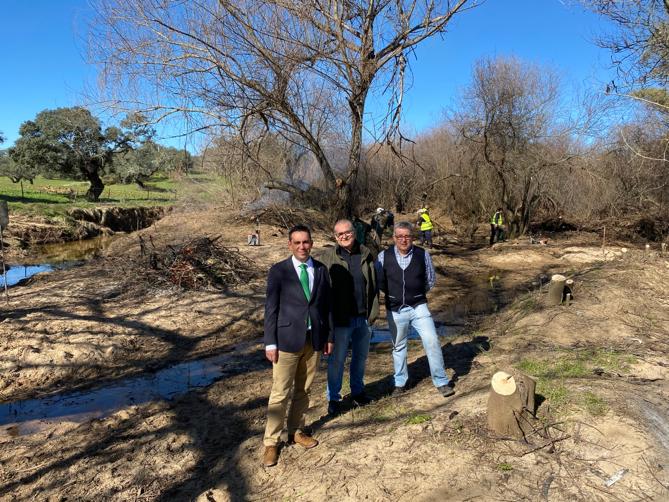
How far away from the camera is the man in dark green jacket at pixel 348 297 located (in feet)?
13.5

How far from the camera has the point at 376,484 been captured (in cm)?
328

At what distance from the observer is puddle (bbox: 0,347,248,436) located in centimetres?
505

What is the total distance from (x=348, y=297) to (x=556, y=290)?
16.1ft

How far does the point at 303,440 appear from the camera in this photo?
3861mm

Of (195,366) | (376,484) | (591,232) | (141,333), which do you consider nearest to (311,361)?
(376,484)

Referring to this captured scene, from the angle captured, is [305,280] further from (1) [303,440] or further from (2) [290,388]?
(1) [303,440]

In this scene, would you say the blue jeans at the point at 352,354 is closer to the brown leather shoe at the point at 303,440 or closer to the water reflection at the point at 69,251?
the brown leather shoe at the point at 303,440

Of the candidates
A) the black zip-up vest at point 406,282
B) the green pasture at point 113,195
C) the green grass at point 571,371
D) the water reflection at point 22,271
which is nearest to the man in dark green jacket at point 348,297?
the black zip-up vest at point 406,282

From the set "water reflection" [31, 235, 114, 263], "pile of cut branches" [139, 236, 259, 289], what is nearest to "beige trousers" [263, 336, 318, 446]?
"pile of cut branches" [139, 236, 259, 289]

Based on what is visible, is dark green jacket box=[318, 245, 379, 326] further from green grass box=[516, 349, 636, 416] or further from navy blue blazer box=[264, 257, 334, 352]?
green grass box=[516, 349, 636, 416]

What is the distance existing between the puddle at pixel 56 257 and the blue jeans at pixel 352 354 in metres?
12.2

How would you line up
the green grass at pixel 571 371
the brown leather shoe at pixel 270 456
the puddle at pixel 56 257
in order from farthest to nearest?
the puddle at pixel 56 257 < the green grass at pixel 571 371 < the brown leather shoe at pixel 270 456

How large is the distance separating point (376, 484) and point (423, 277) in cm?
198

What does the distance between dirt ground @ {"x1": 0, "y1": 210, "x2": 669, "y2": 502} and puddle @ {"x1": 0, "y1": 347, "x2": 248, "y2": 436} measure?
19 cm
